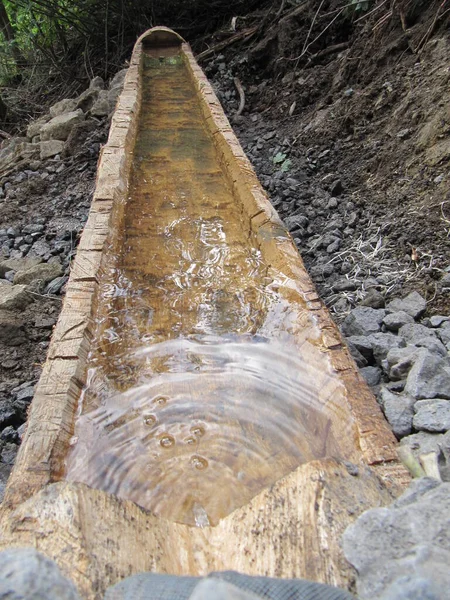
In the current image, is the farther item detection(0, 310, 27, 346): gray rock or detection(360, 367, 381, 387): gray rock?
detection(0, 310, 27, 346): gray rock

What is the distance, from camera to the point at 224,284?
8.76ft

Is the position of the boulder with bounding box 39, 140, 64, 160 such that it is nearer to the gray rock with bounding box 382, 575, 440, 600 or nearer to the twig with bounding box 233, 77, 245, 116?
the twig with bounding box 233, 77, 245, 116

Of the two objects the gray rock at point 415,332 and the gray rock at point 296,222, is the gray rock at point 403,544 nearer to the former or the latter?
the gray rock at point 415,332

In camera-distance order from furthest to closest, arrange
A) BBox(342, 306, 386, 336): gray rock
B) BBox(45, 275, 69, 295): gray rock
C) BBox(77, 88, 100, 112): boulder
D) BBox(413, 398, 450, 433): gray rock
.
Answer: BBox(77, 88, 100, 112): boulder → BBox(45, 275, 69, 295): gray rock → BBox(342, 306, 386, 336): gray rock → BBox(413, 398, 450, 433): gray rock

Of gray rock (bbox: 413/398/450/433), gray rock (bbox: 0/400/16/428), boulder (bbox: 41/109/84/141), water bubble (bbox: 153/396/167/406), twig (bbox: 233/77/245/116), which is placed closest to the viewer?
gray rock (bbox: 413/398/450/433)

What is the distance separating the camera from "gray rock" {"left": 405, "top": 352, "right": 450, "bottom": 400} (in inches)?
70.0

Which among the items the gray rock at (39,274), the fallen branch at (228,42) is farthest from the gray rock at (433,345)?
the fallen branch at (228,42)

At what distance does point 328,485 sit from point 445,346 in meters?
1.12

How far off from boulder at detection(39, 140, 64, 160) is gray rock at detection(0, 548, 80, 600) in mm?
4551

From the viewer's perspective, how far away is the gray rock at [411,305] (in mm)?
2436

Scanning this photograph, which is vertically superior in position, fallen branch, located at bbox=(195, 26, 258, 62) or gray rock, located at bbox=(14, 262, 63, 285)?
fallen branch, located at bbox=(195, 26, 258, 62)

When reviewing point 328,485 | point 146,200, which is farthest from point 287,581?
point 146,200

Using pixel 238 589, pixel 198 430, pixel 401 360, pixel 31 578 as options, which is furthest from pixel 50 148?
pixel 238 589

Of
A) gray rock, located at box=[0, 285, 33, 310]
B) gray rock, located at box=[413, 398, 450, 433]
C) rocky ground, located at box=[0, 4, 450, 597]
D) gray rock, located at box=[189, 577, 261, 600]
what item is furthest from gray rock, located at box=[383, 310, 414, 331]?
gray rock, located at box=[0, 285, 33, 310]
